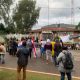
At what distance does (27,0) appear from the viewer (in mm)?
83500

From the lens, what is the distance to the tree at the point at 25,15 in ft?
255

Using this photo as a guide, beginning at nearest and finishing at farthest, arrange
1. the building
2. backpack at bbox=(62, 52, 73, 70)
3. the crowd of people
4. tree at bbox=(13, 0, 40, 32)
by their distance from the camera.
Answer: backpack at bbox=(62, 52, 73, 70)
the crowd of people
the building
tree at bbox=(13, 0, 40, 32)

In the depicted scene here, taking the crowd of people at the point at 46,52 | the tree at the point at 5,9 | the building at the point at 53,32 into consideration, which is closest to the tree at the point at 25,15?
the building at the point at 53,32

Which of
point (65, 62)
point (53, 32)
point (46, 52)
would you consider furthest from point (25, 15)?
point (65, 62)

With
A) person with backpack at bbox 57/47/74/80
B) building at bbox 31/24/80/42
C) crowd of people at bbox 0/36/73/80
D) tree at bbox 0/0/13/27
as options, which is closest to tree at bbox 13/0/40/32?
building at bbox 31/24/80/42

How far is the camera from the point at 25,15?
260ft

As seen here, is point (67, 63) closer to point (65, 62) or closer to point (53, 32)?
point (65, 62)

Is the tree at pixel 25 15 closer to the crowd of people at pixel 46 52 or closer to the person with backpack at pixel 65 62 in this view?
the crowd of people at pixel 46 52

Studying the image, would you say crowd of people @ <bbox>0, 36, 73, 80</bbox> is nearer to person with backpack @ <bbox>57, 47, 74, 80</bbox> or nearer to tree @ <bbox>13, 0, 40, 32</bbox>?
person with backpack @ <bbox>57, 47, 74, 80</bbox>

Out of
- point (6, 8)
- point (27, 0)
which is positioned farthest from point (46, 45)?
point (27, 0)

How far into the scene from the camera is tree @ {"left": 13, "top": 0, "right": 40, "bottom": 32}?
77875 millimetres

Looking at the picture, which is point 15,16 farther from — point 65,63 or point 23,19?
point 65,63

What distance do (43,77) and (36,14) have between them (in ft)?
202

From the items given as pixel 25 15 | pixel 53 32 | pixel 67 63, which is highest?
pixel 25 15
